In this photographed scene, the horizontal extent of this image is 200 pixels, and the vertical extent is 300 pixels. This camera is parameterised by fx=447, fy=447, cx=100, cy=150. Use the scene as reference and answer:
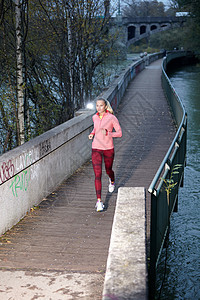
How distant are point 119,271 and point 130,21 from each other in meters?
127

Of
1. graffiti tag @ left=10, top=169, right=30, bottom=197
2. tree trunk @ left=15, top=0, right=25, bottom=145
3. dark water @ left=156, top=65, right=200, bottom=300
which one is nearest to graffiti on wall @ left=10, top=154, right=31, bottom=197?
graffiti tag @ left=10, top=169, right=30, bottom=197

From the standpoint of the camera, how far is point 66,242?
618cm

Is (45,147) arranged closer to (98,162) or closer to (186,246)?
(98,162)

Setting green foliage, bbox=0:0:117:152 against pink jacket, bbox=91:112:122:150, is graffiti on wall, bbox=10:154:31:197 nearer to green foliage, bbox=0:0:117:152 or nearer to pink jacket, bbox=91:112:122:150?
pink jacket, bbox=91:112:122:150

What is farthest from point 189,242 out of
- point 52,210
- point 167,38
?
point 167,38

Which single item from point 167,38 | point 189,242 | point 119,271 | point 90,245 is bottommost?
point 189,242

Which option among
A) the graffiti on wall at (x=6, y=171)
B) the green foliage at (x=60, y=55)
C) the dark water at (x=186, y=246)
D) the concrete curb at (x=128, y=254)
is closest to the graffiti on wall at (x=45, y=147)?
the graffiti on wall at (x=6, y=171)

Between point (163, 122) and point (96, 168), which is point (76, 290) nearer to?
point (96, 168)

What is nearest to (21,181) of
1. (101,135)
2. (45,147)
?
(45,147)

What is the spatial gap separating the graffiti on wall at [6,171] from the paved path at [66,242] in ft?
2.77

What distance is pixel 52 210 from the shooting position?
299 inches

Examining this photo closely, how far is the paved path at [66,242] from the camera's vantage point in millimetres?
4832

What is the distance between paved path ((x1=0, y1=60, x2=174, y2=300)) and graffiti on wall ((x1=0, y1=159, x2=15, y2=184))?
0.84 metres

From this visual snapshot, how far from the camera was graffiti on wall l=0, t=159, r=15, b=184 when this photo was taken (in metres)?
6.14
